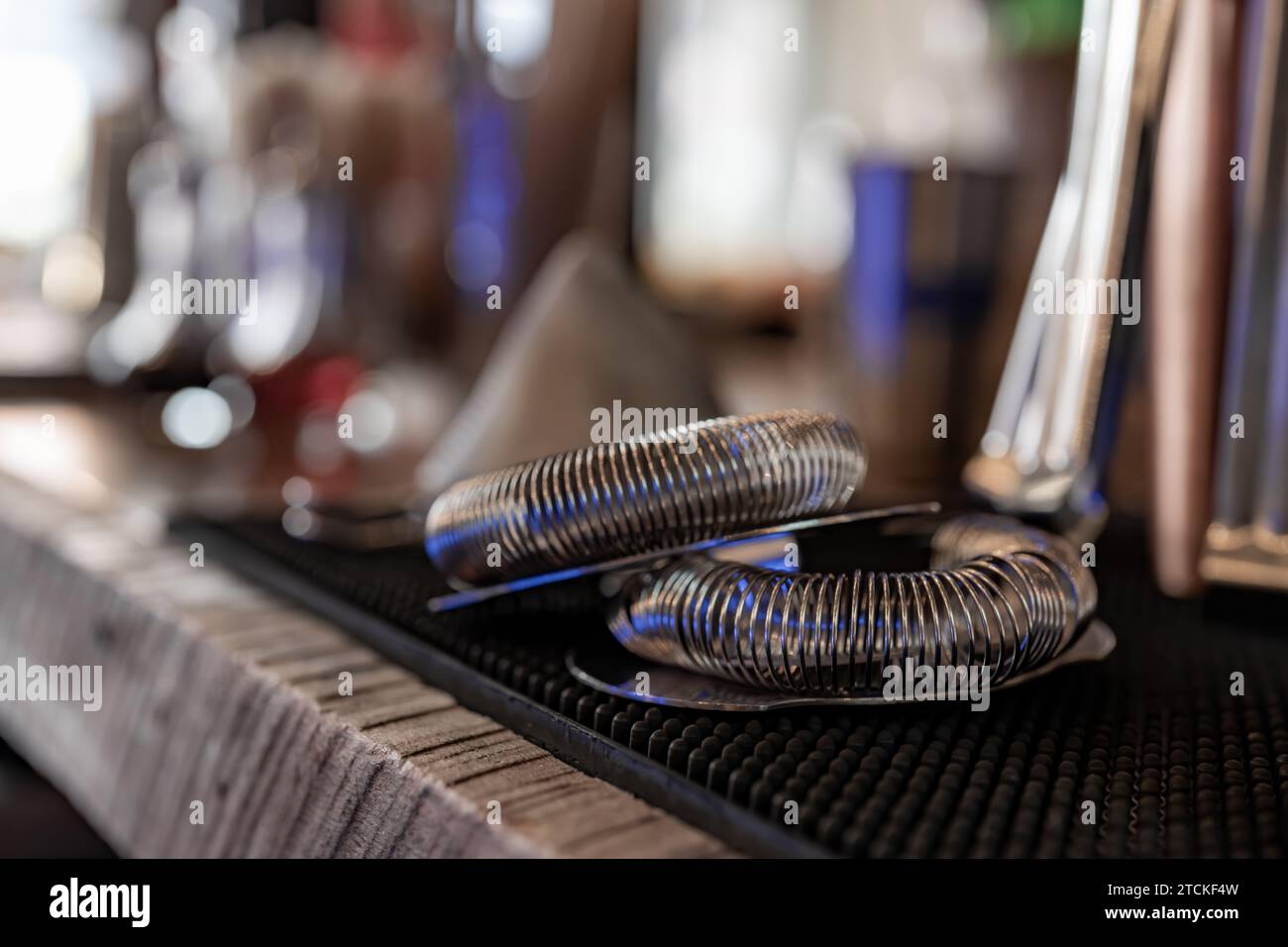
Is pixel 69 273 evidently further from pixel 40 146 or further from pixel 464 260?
pixel 464 260

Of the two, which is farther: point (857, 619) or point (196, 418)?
point (196, 418)

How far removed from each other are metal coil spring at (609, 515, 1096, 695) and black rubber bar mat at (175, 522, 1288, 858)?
0.05 feet

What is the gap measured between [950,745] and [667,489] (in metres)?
0.10

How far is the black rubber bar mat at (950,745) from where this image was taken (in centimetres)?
27

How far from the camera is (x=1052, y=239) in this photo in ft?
1.73

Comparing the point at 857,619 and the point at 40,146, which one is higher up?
the point at 40,146

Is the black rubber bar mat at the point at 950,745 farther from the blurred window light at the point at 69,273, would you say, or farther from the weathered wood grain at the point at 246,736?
the blurred window light at the point at 69,273

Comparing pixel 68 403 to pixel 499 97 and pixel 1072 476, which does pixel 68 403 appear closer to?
pixel 499 97

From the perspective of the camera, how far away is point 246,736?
0.41 metres

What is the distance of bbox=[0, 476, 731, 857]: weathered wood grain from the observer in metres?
0.30

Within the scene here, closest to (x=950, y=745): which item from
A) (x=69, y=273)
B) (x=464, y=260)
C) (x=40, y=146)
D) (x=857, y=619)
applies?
(x=857, y=619)

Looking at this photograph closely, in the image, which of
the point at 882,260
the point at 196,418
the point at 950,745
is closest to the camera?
the point at 950,745
